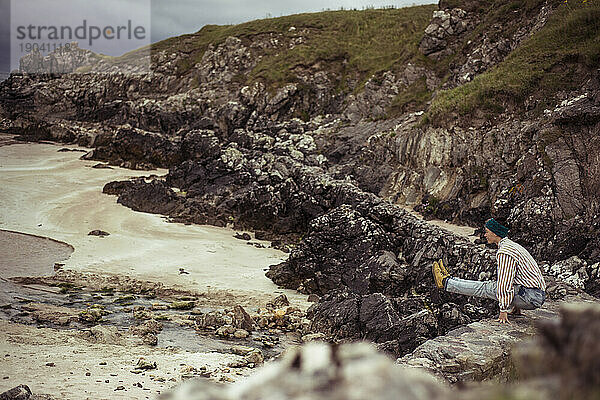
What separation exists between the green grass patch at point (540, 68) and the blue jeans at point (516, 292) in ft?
36.8

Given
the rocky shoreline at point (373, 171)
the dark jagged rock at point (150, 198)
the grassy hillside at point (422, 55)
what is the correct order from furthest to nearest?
1. the dark jagged rock at point (150, 198)
2. the grassy hillside at point (422, 55)
3. the rocky shoreline at point (373, 171)

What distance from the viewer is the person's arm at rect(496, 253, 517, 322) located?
16.0ft

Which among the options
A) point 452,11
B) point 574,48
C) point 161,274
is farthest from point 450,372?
point 452,11

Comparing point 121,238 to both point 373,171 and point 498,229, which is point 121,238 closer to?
point 373,171

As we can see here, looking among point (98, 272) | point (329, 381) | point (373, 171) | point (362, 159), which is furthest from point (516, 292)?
Answer: point (362, 159)

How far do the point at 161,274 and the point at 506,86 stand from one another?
40.0 feet

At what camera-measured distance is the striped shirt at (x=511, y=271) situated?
4.87 metres

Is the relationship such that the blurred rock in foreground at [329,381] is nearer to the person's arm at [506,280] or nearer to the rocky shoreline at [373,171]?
the rocky shoreline at [373,171]

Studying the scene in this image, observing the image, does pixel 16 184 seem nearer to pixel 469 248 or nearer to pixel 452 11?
pixel 469 248

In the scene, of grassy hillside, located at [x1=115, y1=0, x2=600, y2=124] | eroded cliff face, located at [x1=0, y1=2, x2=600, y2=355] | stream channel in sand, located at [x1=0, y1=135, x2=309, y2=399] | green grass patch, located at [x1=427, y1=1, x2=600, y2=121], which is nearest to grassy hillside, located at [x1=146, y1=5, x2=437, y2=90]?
grassy hillside, located at [x1=115, y1=0, x2=600, y2=124]

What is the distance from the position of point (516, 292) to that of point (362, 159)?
52.9ft

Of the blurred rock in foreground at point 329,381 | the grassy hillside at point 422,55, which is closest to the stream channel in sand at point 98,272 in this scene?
the blurred rock in foreground at point 329,381

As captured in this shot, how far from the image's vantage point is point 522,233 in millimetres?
10961

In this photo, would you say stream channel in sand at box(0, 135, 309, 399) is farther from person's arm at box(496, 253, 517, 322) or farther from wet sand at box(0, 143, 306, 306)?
person's arm at box(496, 253, 517, 322)
